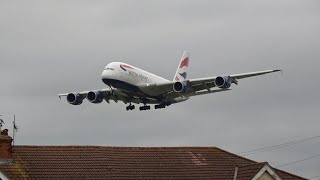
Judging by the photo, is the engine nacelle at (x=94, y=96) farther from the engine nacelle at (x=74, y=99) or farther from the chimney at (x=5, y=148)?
the chimney at (x=5, y=148)

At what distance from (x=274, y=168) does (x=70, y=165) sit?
1110 cm

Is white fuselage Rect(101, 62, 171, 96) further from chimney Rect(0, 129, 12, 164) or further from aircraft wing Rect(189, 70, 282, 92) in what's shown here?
chimney Rect(0, 129, 12, 164)

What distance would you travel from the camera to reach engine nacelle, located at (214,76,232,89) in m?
63.1

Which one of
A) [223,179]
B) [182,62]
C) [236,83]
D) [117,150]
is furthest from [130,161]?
[182,62]

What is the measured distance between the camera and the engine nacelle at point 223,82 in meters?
63.1

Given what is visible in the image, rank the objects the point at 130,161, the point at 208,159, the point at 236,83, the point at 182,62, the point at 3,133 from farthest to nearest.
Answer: the point at 182,62
the point at 236,83
the point at 208,159
the point at 130,161
the point at 3,133

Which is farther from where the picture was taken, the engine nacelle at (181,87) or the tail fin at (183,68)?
the tail fin at (183,68)

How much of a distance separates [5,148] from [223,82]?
83.6ft

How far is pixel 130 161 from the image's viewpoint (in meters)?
44.8

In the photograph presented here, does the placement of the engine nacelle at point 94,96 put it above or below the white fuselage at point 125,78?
below

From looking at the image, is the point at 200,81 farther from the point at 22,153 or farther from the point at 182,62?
the point at 22,153

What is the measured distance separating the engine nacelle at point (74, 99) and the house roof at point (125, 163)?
21713mm

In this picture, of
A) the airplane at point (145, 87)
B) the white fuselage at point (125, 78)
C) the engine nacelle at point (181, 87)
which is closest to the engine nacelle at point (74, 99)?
the airplane at point (145, 87)

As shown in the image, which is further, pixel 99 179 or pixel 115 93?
pixel 115 93
